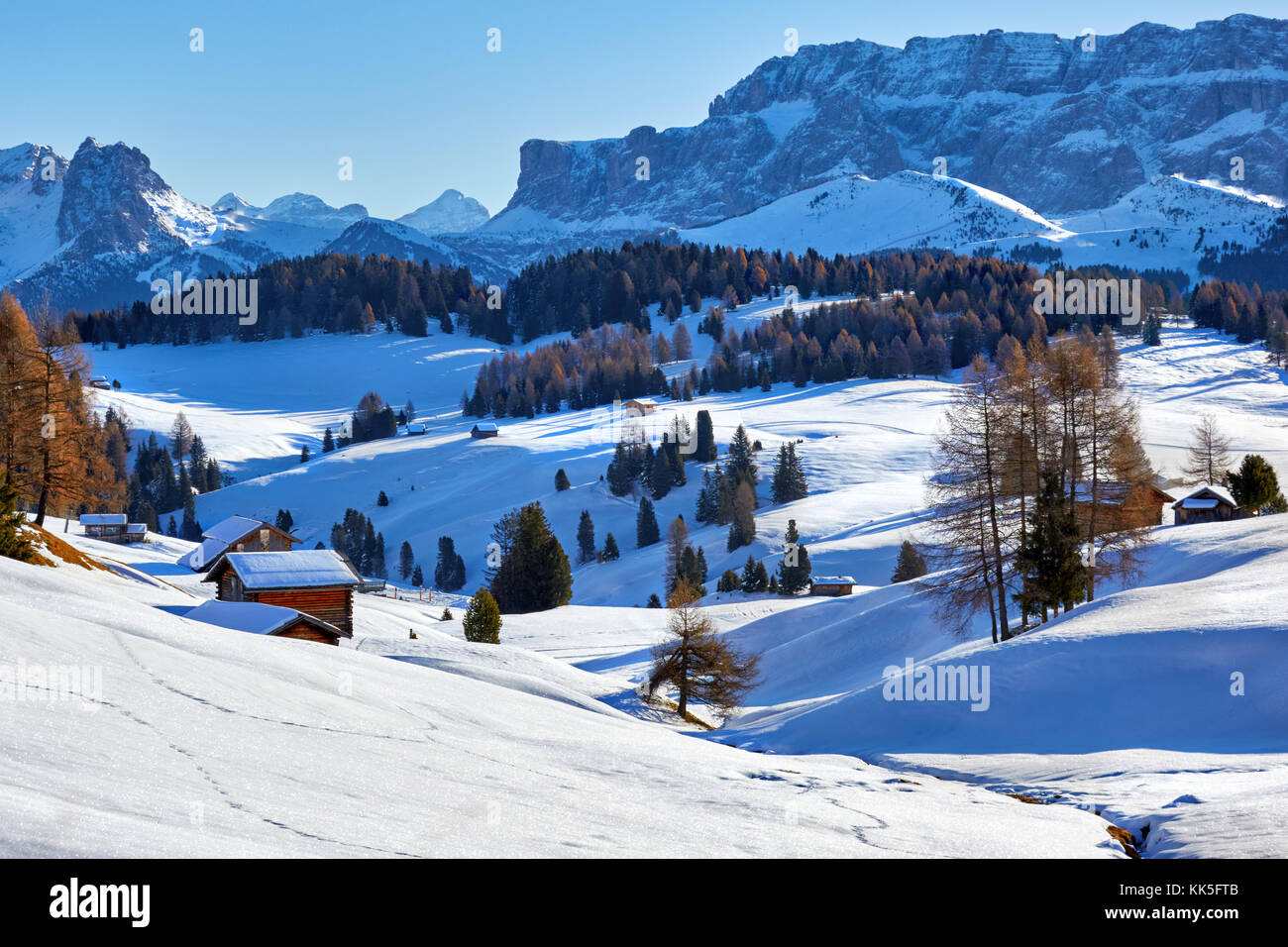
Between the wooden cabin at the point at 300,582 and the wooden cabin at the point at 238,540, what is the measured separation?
18384mm

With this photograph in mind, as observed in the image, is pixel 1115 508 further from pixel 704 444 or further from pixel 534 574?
pixel 704 444

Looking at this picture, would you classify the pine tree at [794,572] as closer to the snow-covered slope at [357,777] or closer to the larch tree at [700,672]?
the larch tree at [700,672]

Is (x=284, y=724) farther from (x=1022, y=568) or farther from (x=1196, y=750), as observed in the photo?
(x=1022, y=568)

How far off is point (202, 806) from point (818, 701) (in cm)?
2744

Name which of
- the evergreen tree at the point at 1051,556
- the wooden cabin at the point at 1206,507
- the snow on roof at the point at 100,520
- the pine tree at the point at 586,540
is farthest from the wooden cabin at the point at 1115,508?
the pine tree at the point at 586,540

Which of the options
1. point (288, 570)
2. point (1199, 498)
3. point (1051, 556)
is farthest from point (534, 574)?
point (1051, 556)

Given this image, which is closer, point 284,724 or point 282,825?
point 282,825

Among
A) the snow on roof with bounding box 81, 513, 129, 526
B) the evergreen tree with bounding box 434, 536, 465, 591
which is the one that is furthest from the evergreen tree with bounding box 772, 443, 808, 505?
the snow on roof with bounding box 81, 513, 129, 526

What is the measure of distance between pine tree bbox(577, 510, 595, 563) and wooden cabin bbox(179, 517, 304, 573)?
53414mm

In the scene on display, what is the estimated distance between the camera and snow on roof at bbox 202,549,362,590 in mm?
39031

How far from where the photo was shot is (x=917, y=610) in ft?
155

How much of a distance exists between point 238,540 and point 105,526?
21.0 metres

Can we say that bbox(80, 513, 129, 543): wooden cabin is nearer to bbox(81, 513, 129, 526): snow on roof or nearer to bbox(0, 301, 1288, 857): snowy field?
bbox(81, 513, 129, 526): snow on roof
